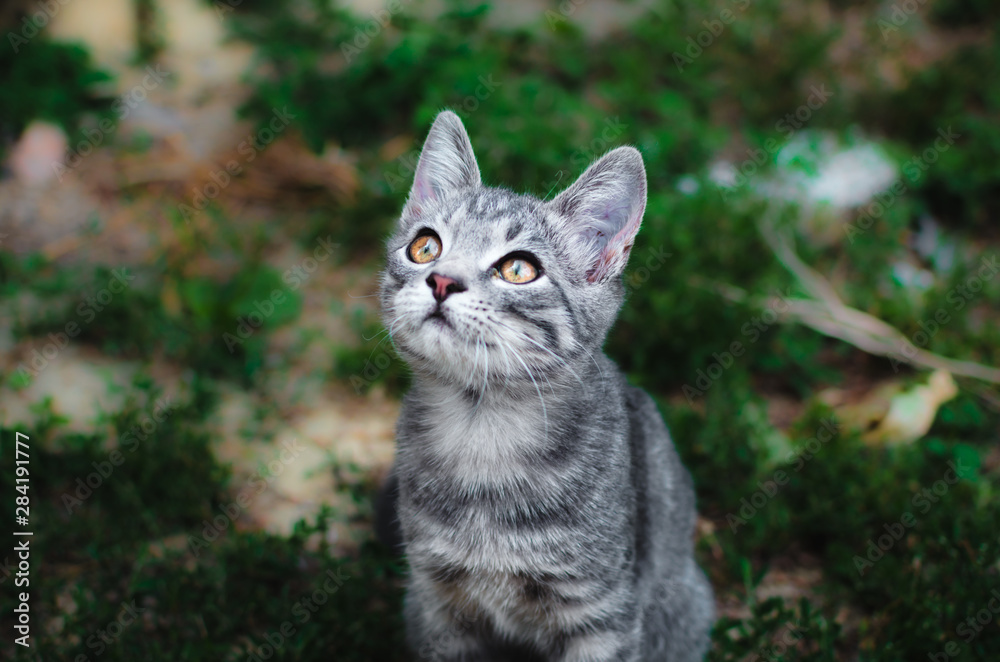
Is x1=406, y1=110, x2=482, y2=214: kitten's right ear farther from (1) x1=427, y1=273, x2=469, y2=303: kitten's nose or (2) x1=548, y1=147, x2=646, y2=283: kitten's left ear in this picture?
A: (1) x1=427, y1=273, x2=469, y2=303: kitten's nose

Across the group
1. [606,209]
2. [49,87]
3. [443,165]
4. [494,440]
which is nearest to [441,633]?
[494,440]

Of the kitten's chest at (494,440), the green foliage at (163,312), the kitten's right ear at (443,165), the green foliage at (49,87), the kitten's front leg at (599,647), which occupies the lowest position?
the kitten's front leg at (599,647)

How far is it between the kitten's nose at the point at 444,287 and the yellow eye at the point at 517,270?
0.24 meters

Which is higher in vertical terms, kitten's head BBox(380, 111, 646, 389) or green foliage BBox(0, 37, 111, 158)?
green foliage BBox(0, 37, 111, 158)

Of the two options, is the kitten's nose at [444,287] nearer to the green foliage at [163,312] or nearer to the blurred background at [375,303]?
the blurred background at [375,303]

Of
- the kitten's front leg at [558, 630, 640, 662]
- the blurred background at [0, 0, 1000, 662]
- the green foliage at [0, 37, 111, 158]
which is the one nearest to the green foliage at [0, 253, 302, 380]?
the blurred background at [0, 0, 1000, 662]

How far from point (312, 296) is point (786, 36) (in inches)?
199

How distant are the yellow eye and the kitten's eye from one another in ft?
0.84

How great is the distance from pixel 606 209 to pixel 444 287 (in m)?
0.76

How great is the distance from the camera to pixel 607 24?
7418 mm

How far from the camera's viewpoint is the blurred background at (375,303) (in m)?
3.68

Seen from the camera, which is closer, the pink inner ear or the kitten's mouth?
the kitten's mouth

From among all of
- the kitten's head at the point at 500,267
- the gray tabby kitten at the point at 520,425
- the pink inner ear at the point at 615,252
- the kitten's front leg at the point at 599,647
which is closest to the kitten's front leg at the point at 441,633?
the gray tabby kitten at the point at 520,425

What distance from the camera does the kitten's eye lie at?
111 inches
